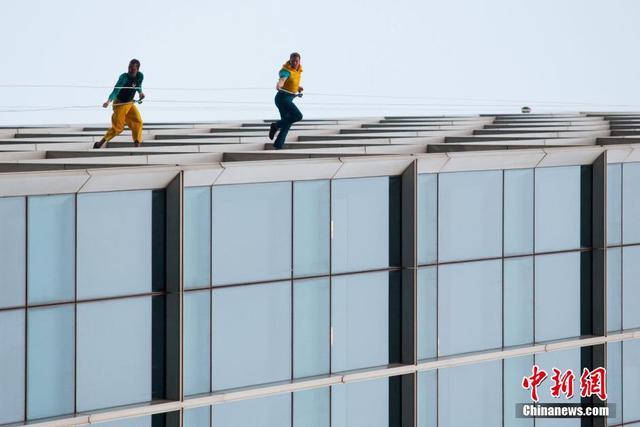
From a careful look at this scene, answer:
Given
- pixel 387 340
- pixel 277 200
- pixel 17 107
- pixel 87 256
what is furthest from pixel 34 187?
pixel 17 107

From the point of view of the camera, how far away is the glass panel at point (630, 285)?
35.0 meters

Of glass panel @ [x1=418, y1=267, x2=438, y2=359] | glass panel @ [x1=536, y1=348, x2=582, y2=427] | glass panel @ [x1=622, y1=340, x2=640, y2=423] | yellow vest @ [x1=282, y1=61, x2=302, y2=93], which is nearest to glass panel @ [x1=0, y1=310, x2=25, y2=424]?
yellow vest @ [x1=282, y1=61, x2=302, y2=93]

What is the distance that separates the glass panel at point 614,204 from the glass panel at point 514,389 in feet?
12.5

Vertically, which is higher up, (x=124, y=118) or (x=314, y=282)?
(x=124, y=118)

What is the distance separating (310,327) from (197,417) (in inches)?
125

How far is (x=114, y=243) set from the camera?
2536cm

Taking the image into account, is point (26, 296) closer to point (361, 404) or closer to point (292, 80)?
point (292, 80)

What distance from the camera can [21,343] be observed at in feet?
79.0

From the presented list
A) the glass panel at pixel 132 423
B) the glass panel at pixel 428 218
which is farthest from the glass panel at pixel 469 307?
the glass panel at pixel 132 423

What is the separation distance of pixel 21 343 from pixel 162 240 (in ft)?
11.4

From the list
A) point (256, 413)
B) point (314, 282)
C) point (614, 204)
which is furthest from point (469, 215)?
point (256, 413)

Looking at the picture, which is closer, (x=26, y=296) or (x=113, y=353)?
(x=26, y=296)

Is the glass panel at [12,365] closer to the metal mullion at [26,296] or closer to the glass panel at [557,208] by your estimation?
the metal mullion at [26,296]

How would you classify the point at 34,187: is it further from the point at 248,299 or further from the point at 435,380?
the point at 435,380
